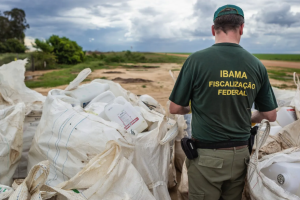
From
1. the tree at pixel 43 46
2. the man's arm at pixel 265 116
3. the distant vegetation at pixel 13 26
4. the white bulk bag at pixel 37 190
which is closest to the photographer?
the white bulk bag at pixel 37 190

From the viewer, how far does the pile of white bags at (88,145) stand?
5.27 feet

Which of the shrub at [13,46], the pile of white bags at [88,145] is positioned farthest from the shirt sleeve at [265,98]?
the shrub at [13,46]

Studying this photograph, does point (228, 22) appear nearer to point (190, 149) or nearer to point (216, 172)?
point (190, 149)

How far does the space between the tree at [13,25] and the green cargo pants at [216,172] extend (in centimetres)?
3705

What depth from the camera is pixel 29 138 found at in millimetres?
2273

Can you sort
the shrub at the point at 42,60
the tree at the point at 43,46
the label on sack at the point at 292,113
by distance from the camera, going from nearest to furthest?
the label on sack at the point at 292,113
the shrub at the point at 42,60
the tree at the point at 43,46

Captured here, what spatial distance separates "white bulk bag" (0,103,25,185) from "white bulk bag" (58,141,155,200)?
2.51 feet

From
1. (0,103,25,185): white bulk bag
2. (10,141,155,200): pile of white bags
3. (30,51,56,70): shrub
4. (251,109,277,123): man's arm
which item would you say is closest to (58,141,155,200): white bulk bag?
(10,141,155,200): pile of white bags

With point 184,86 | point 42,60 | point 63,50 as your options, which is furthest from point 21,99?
point 63,50

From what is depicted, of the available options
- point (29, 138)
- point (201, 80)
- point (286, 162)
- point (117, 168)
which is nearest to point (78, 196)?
point (117, 168)

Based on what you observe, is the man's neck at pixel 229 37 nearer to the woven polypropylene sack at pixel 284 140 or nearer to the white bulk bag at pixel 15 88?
the woven polypropylene sack at pixel 284 140

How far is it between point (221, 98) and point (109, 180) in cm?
74

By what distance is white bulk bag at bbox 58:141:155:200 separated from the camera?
122cm

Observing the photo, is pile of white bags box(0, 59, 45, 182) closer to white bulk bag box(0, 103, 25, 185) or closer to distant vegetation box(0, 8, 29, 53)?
white bulk bag box(0, 103, 25, 185)
